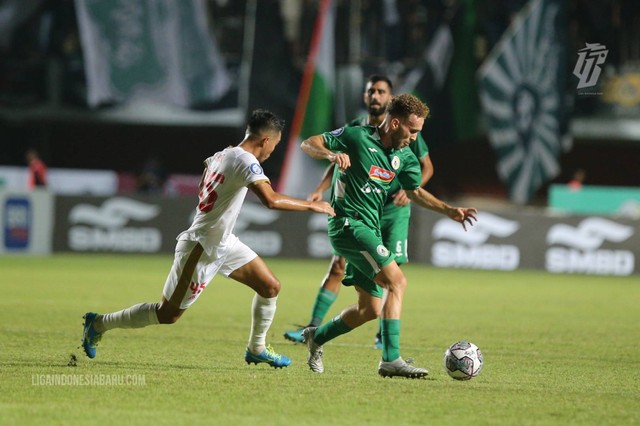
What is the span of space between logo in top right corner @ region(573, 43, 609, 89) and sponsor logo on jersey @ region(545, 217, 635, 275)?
9.57 meters

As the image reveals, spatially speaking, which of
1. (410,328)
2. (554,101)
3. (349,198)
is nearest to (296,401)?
(349,198)

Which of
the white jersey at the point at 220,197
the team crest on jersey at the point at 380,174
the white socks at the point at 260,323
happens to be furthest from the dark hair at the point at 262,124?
the white socks at the point at 260,323

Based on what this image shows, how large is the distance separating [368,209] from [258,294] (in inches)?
40.5

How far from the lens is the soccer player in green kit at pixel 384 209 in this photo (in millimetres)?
9625

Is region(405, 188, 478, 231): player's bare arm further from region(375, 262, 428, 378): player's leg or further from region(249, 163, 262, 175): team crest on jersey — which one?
region(249, 163, 262, 175): team crest on jersey

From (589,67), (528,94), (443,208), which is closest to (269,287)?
(443,208)

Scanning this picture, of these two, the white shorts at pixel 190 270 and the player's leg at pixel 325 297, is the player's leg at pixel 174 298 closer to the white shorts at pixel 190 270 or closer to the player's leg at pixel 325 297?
the white shorts at pixel 190 270

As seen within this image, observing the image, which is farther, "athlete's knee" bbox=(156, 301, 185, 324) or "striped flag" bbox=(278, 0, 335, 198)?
"striped flag" bbox=(278, 0, 335, 198)

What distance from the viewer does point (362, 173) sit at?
830 cm

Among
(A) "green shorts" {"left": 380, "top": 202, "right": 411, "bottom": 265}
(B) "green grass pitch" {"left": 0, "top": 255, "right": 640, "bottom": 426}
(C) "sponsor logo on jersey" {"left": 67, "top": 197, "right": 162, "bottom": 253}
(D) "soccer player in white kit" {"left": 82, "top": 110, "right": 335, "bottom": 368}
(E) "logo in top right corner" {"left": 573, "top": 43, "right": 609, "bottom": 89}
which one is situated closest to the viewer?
(B) "green grass pitch" {"left": 0, "top": 255, "right": 640, "bottom": 426}

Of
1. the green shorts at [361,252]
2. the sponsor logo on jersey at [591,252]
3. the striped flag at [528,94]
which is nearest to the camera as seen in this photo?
the green shorts at [361,252]

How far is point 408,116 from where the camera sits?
8.13 metres

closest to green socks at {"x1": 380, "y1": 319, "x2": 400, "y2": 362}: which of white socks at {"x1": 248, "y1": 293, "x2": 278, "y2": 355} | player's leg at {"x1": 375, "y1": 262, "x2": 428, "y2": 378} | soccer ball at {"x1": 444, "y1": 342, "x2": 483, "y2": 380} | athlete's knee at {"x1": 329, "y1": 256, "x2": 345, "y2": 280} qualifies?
player's leg at {"x1": 375, "y1": 262, "x2": 428, "y2": 378}

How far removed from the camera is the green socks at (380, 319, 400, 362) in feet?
26.1
